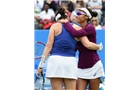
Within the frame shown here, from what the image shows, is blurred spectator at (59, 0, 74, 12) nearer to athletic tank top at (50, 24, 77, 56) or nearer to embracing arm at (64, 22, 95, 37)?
embracing arm at (64, 22, 95, 37)

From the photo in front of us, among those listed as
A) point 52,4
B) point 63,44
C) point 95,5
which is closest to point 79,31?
point 63,44

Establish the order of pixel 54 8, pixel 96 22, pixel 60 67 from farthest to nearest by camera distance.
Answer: pixel 54 8
pixel 96 22
pixel 60 67

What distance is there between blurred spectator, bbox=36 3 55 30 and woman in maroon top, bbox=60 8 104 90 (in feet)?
3.96

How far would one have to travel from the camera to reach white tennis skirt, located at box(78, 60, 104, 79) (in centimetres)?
516

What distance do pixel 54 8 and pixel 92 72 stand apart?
253 cm

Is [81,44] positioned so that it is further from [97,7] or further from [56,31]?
[97,7]

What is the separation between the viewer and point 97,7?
677cm

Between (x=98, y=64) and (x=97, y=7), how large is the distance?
5.95 feet

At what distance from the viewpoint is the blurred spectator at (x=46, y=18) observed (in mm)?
6411

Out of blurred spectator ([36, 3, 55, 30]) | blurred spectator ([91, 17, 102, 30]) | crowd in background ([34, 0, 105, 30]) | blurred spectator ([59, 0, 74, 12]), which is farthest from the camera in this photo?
blurred spectator ([59, 0, 74, 12])

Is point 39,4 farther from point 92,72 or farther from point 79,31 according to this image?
point 92,72

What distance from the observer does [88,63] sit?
5.16 meters

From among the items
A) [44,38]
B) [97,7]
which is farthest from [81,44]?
[97,7]

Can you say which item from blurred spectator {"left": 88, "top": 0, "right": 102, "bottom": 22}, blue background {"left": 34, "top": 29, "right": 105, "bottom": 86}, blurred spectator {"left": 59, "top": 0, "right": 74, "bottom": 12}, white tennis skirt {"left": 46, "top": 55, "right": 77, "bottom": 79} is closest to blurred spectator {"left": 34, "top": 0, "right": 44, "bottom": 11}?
blurred spectator {"left": 59, "top": 0, "right": 74, "bottom": 12}
